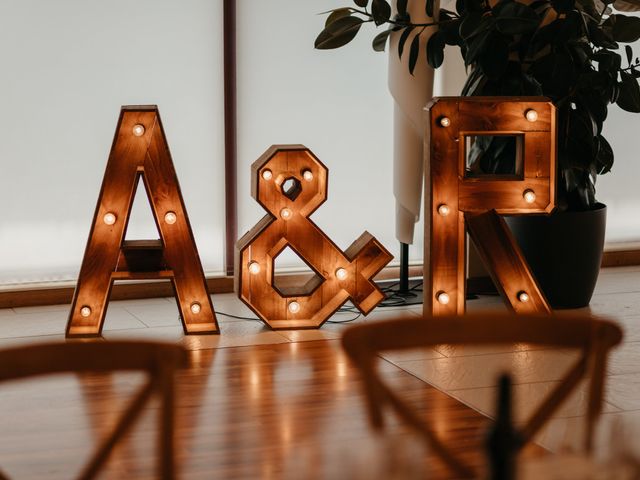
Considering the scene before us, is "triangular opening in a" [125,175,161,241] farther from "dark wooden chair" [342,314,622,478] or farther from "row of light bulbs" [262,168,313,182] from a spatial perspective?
"dark wooden chair" [342,314,622,478]

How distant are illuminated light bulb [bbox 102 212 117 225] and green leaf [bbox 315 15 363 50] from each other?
4.33 ft

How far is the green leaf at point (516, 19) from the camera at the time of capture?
14.7 feet

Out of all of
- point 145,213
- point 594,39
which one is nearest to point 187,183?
point 145,213

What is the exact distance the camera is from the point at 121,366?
1712 mm

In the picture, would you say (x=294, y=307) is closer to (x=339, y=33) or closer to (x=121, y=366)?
(x=339, y=33)

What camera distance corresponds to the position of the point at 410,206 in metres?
5.09

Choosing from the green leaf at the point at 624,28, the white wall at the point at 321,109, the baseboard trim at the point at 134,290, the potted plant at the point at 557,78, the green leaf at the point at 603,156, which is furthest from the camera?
the white wall at the point at 321,109

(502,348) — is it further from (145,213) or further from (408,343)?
(408,343)

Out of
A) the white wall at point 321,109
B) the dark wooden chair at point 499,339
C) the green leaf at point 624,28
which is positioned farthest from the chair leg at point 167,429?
the white wall at point 321,109

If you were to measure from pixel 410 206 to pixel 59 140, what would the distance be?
1794 millimetres

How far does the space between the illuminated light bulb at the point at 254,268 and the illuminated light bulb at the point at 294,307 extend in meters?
0.22

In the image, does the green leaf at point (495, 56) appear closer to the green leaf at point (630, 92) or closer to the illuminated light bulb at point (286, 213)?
the green leaf at point (630, 92)

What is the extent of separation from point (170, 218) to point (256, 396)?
1.13 metres

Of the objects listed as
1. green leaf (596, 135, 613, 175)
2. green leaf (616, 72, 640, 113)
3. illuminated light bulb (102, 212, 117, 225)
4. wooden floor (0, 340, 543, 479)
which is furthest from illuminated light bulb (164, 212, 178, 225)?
green leaf (616, 72, 640, 113)
